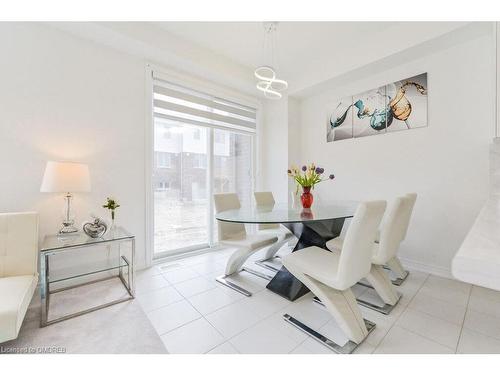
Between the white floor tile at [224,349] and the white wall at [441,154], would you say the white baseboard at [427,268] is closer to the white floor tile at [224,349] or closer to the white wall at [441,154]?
the white wall at [441,154]

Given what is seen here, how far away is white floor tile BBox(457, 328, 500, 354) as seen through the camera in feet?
4.47

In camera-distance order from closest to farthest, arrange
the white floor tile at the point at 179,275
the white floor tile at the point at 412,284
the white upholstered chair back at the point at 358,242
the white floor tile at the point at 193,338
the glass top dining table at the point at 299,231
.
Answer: the white upholstered chair back at the point at 358,242 → the white floor tile at the point at 193,338 → the glass top dining table at the point at 299,231 → the white floor tile at the point at 412,284 → the white floor tile at the point at 179,275

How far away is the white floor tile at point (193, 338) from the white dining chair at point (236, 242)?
561 millimetres

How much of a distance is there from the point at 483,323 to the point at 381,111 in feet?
7.83

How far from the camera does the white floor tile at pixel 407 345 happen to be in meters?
1.36

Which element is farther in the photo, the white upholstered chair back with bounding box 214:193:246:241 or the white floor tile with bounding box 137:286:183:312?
the white upholstered chair back with bounding box 214:193:246:241

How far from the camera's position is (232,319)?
171cm

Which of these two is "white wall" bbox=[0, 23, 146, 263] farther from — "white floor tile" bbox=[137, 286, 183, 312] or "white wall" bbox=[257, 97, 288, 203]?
"white wall" bbox=[257, 97, 288, 203]

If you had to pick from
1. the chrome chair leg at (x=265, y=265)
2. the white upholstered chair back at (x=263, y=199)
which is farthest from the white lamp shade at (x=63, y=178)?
the chrome chair leg at (x=265, y=265)

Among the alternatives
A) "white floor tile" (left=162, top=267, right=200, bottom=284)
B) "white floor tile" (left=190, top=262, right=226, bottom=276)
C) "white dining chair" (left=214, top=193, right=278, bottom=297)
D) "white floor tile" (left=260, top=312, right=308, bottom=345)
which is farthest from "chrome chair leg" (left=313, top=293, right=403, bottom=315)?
"white floor tile" (left=162, top=267, right=200, bottom=284)

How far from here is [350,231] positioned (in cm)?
132

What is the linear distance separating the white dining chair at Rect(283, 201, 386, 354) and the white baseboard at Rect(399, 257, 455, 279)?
152 centimetres

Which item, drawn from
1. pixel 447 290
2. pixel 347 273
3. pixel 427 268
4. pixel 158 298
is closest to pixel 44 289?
pixel 158 298

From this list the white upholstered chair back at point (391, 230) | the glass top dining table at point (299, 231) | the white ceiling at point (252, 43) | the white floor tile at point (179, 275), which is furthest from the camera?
the white floor tile at point (179, 275)
